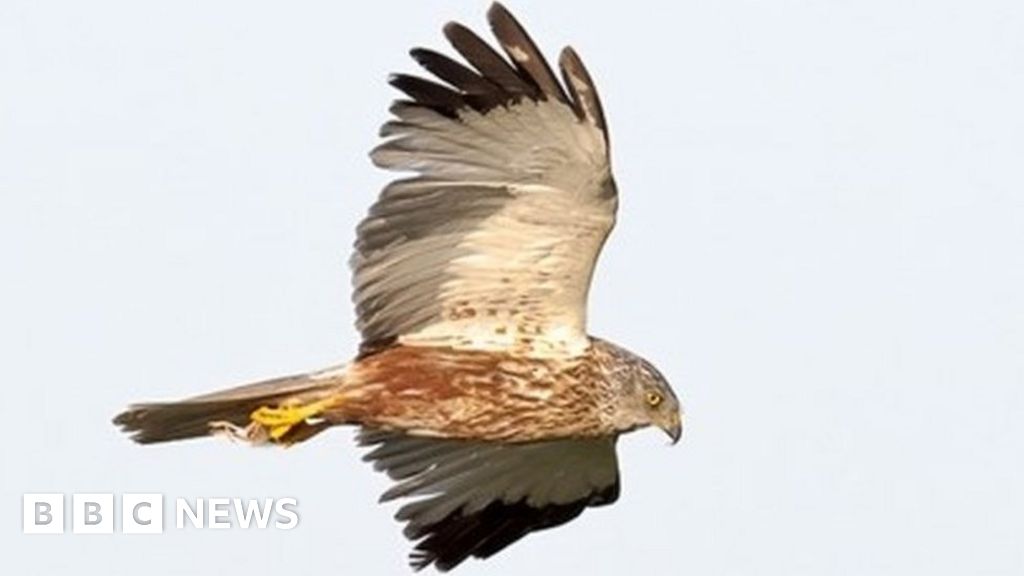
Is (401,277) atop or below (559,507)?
atop

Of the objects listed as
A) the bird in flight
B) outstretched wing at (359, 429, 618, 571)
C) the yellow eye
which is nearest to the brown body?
the bird in flight

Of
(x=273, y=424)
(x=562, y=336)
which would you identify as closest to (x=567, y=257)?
(x=562, y=336)

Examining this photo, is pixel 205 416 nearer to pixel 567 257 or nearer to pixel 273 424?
pixel 273 424

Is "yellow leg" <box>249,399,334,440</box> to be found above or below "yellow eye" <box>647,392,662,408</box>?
below

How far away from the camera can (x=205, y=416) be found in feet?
58.8

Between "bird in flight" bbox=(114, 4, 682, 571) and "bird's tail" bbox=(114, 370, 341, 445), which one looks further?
"bird's tail" bbox=(114, 370, 341, 445)

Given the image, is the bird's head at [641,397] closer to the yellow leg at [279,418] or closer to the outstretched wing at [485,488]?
the outstretched wing at [485,488]

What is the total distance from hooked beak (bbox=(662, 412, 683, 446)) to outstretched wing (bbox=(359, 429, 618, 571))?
855 mm

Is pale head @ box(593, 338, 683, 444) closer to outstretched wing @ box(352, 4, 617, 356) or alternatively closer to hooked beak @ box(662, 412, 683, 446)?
hooked beak @ box(662, 412, 683, 446)

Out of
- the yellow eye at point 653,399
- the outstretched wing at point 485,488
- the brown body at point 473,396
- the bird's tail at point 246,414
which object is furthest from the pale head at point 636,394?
the bird's tail at point 246,414

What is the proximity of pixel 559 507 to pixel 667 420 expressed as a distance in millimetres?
1414

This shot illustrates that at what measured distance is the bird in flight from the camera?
17328 mm

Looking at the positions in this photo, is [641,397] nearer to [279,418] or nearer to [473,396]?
[473,396]

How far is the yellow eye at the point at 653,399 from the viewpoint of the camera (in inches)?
719
